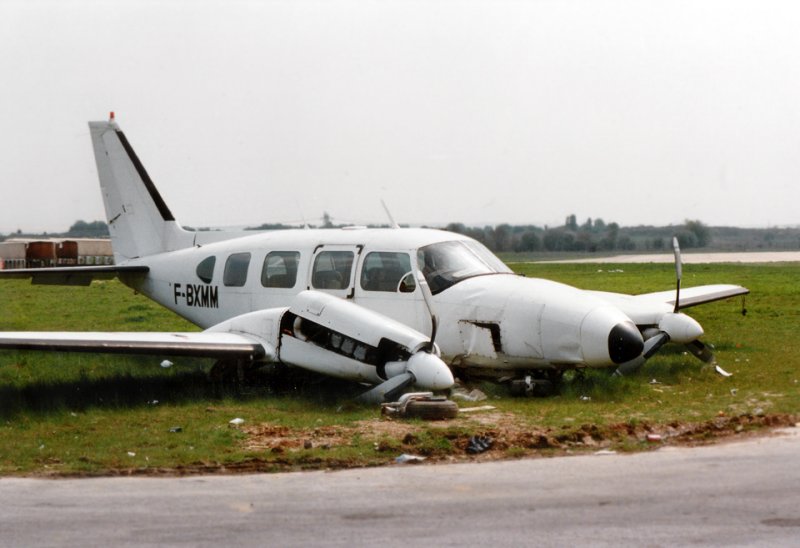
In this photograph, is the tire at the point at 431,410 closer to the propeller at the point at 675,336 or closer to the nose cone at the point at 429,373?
the nose cone at the point at 429,373

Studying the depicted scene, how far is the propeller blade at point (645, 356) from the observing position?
15.2 metres

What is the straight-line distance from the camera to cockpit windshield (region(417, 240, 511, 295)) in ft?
47.9

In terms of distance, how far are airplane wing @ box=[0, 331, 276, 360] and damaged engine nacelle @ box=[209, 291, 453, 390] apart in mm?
230

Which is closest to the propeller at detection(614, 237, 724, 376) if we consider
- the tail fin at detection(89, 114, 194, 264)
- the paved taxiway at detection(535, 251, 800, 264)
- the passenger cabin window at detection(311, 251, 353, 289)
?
the passenger cabin window at detection(311, 251, 353, 289)

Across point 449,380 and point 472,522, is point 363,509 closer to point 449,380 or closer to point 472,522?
point 472,522

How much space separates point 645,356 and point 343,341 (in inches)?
188

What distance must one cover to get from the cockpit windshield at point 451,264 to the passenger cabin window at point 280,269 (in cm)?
248

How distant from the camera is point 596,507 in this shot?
763 centimetres

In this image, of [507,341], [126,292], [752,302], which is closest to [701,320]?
[752,302]

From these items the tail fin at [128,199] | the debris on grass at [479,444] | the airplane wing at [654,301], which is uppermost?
the tail fin at [128,199]

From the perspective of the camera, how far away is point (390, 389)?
1270cm

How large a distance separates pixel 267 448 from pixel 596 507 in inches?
163

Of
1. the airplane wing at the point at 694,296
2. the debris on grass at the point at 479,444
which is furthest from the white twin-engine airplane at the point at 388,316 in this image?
the debris on grass at the point at 479,444

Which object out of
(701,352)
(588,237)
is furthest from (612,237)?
(701,352)
